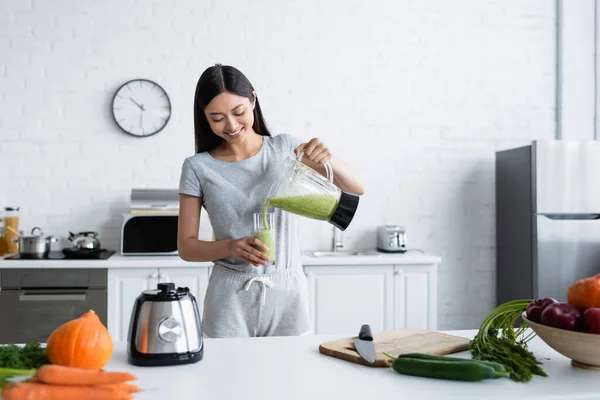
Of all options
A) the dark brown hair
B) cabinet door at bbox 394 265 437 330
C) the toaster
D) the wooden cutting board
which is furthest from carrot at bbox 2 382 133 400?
the toaster

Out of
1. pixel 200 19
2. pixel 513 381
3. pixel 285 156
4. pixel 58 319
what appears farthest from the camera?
pixel 200 19

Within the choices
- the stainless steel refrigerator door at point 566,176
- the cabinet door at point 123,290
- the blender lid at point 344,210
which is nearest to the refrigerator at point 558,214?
the stainless steel refrigerator door at point 566,176

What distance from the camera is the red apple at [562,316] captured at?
1.39 meters

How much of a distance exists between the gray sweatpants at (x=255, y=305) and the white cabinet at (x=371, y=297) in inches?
65.3

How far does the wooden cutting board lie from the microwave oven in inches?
86.1

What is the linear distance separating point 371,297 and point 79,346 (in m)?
2.64

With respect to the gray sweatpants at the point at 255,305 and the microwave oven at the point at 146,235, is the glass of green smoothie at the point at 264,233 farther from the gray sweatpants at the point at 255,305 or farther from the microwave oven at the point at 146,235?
the microwave oven at the point at 146,235

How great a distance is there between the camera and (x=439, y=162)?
440 cm

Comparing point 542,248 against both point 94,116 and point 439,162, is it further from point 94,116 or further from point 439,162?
point 94,116

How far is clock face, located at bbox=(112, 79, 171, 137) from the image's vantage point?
159 inches

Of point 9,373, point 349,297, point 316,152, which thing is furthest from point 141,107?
point 9,373

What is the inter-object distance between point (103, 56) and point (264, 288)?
8.76ft

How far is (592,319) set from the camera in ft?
4.42

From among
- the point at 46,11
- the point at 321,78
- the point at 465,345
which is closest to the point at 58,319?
the point at 46,11
